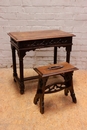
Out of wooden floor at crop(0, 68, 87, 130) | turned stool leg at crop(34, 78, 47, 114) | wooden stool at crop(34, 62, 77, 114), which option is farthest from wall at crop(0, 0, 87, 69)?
turned stool leg at crop(34, 78, 47, 114)

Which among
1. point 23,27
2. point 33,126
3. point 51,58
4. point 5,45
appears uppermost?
point 23,27

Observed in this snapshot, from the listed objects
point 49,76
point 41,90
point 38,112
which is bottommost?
point 38,112

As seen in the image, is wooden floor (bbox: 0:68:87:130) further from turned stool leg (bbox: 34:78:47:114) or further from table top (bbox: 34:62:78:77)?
table top (bbox: 34:62:78:77)

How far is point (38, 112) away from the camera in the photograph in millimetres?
1727

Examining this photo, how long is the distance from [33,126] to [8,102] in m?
0.50

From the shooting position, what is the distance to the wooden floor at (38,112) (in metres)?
1.54

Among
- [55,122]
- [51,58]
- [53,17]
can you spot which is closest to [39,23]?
[53,17]

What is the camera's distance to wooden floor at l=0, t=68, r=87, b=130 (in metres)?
1.54

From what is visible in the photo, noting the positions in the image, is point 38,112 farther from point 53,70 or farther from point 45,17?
point 45,17

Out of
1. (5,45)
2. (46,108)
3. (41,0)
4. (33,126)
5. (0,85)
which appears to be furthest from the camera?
(5,45)

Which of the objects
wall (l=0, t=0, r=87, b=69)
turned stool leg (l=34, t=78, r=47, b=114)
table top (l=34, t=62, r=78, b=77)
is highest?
wall (l=0, t=0, r=87, b=69)

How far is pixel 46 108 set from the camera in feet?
5.88

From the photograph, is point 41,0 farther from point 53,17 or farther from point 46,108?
point 46,108

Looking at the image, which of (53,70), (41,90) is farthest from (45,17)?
(41,90)
